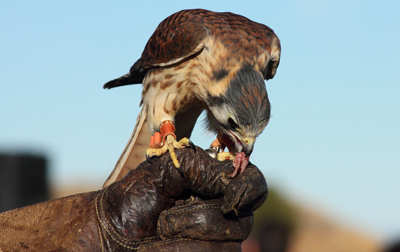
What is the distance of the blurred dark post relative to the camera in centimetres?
744

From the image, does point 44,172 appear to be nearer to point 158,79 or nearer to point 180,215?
point 158,79

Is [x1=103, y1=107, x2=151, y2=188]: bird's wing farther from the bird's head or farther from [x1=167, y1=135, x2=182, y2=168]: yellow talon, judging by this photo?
the bird's head

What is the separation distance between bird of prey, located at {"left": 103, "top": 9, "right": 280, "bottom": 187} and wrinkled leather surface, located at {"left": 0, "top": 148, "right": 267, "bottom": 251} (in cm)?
49

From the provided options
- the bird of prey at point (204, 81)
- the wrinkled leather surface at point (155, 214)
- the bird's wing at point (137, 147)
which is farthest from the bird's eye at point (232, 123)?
the bird's wing at point (137, 147)

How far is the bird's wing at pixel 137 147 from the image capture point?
4.58m

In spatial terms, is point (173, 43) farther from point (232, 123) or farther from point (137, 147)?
point (137, 147)

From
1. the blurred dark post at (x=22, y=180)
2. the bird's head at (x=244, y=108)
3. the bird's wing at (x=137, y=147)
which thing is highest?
the bird's head at (x=244, y=108)

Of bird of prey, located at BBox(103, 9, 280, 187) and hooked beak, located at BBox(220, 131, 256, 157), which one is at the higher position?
bird of prey, located at BBox(103, 9, 280, 187)

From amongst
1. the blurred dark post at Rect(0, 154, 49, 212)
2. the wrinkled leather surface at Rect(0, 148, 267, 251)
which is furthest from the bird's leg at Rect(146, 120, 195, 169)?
the blurred dark post at Rect(0, 154, 49, 212)

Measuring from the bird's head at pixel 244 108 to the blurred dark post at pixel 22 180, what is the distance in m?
4.87

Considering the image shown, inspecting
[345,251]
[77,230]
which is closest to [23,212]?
[77,230]

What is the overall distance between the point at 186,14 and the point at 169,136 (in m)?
1.40

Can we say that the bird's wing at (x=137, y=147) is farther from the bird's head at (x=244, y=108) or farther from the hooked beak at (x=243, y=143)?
the hooked beak at (x=243, y=143)

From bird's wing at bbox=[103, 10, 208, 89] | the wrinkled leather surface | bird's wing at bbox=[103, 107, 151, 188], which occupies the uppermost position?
bird's wing at bbox=[103, 10, 208, 89]
